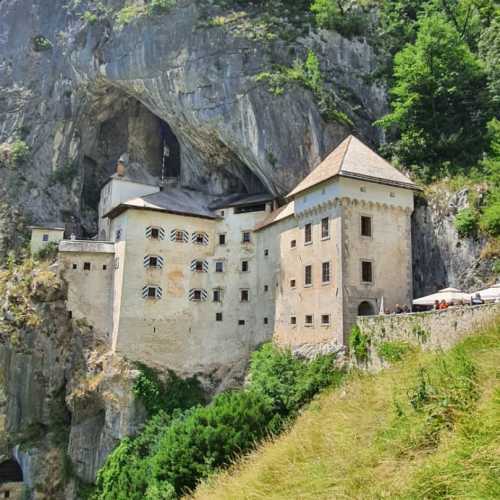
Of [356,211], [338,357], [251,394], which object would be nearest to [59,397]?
[251,394]

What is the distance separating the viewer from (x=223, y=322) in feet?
124

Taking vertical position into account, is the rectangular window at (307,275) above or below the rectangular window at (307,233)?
below

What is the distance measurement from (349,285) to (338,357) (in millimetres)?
3906

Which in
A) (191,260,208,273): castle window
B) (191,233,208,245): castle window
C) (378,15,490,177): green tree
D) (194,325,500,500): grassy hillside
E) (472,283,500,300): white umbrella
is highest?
(378,15,490,177): green tree

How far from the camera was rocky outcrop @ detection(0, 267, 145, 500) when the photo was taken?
3534 centimetres

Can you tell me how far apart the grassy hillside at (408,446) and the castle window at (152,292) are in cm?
2368

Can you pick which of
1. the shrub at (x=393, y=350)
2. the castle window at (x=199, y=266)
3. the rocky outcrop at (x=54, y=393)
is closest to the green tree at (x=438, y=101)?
the shrub at (x=393, y=350)

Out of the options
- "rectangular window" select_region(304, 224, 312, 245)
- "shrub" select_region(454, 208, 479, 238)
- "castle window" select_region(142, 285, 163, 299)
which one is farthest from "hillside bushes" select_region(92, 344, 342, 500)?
"shrub" select_region(454, 208, 479, 238)

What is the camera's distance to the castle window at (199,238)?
1522 inches

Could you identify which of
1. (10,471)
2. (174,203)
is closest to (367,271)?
(174,203)

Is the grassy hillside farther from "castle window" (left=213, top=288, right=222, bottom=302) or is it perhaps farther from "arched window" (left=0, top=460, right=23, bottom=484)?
"arched window" (left=0, top=460, right=23, bottom=484)

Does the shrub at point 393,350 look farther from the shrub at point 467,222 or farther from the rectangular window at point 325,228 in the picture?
the shrub at point 467,222

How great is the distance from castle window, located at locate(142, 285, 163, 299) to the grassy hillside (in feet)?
77.7

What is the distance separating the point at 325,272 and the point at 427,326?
30.3 ft
